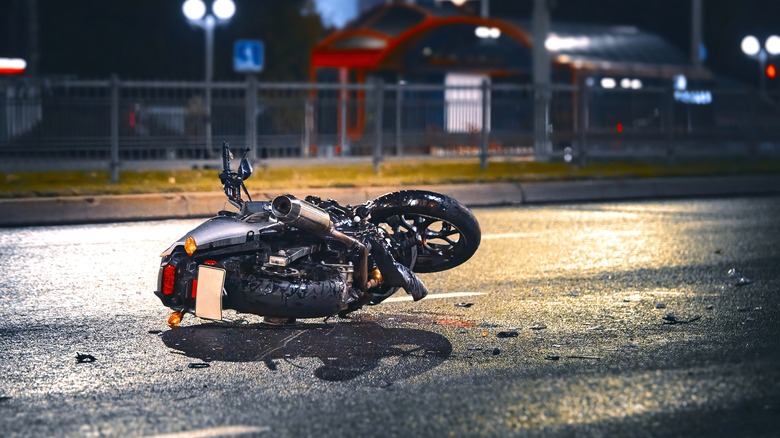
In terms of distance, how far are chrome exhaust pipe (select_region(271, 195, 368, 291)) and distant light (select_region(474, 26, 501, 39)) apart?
1068 inches

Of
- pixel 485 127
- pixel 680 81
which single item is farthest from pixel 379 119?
pixel 680 81

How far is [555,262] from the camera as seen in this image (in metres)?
11.2

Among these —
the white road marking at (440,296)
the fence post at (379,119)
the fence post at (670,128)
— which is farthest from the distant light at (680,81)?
the white road marking at (440,296)

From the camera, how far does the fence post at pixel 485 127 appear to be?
2270 centimetres

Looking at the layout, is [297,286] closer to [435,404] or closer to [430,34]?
[435,404]

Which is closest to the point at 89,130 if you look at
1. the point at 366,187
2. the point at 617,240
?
the point at 366,187

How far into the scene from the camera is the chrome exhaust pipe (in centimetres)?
732

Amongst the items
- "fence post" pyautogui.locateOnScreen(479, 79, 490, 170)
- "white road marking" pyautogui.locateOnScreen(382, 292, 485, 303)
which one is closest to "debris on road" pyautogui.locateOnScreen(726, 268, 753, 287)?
"white road marking" pyautogui.locateOnScreen(382, 292, 485, 303)

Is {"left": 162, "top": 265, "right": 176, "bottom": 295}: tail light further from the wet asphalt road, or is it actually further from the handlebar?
the handlebar

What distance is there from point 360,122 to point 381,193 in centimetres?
510

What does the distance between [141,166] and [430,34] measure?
16.2 metres

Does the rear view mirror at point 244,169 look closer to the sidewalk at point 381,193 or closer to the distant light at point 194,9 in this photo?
the sidewalk at point 381,193

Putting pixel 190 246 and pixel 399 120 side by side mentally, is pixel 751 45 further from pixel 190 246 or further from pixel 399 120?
pixel 190 246

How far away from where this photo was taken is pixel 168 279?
7.62 meters
